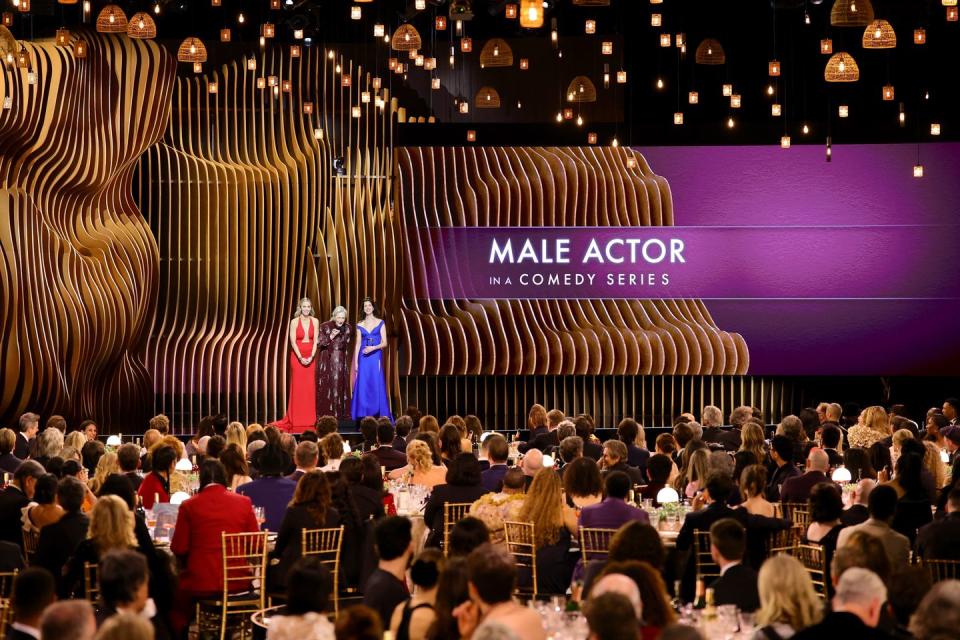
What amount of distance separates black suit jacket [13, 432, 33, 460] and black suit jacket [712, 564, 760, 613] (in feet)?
25.6

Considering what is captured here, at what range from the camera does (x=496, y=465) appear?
10258mm

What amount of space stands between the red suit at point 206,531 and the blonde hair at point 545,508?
1578mm

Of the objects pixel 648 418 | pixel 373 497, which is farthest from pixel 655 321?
pixel 373 497

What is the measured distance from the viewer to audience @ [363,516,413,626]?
589 centimetres

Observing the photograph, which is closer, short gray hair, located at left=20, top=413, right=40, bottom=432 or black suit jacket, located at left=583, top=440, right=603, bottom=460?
black suit jacket, located at left=583, top=440, right=603, bottom=460

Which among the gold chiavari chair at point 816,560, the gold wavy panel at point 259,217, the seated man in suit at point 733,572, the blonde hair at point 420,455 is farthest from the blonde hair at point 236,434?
the gold wavy panel at point 259,217

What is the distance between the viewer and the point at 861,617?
16.3 ft

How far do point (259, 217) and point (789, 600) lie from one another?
1442cm

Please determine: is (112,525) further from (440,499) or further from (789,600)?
(789,600)

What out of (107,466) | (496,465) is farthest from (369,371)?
(107,466)

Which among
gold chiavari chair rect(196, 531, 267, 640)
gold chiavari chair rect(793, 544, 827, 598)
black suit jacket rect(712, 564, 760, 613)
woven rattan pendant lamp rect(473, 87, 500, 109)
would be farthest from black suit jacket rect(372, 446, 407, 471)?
woven rattan pendant lamp rect(473, 87, 500, 109)

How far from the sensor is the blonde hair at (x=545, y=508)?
8.02 metres

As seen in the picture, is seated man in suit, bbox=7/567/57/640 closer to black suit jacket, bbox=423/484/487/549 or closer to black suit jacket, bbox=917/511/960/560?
black suit jacket, bbox=423/484/487/549

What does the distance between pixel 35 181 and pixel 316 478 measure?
9180 mm
